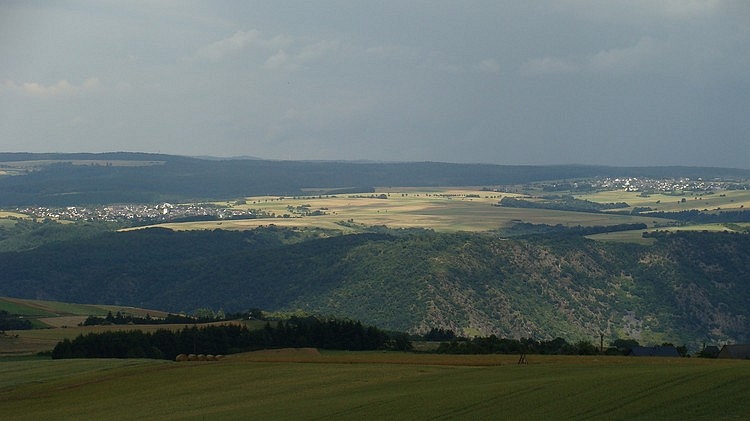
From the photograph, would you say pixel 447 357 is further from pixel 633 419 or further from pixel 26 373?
pixel 633 419

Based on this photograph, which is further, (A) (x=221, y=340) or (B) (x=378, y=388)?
(A) (x=221, y=340)

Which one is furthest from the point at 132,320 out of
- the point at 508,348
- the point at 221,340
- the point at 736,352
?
the point at 736,352

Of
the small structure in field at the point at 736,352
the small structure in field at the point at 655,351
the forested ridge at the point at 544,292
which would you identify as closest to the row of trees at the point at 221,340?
the small structure in field at the point at 655,351

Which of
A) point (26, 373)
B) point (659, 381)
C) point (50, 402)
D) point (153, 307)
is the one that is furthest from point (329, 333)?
point (153, 307)

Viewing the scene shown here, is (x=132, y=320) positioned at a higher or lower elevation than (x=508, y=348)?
lower

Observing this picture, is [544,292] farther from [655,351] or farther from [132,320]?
[655,351]

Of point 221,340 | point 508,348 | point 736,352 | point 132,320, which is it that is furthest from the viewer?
point 132,320
